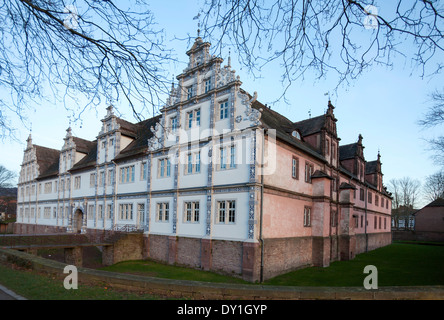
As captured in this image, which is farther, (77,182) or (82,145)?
(82,145)

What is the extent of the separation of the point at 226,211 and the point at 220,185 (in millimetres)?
1828

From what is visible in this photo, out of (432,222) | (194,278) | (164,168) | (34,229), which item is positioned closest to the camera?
(194,278)

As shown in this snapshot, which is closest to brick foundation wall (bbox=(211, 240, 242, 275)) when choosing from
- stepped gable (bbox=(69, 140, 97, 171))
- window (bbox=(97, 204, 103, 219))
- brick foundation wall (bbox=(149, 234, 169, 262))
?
brick foundation wall (bbox=(149, 234, 169, 262))

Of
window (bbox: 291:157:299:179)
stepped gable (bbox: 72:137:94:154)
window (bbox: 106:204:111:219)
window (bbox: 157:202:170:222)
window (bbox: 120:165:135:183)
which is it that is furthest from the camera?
stepped gable (bbox: 72:137:94:154)

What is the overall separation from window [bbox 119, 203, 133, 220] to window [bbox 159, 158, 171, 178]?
18.2 ft

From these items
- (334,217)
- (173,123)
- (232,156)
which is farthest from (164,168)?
(334,217)

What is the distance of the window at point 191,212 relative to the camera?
22328mm

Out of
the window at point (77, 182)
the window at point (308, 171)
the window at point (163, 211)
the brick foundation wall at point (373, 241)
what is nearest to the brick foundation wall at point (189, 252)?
the window at point (163, 211)

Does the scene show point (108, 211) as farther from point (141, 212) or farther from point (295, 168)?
point (295, 168)

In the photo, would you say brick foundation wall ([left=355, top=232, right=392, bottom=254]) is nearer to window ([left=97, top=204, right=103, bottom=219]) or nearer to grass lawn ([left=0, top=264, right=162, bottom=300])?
window ([left=97, top=204, right=103, bottom=219])

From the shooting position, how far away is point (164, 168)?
25859mm

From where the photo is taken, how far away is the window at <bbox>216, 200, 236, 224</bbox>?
20.0 m

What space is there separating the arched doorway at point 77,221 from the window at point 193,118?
2189cm

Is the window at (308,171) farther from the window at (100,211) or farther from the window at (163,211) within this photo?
the window at (100,211)
